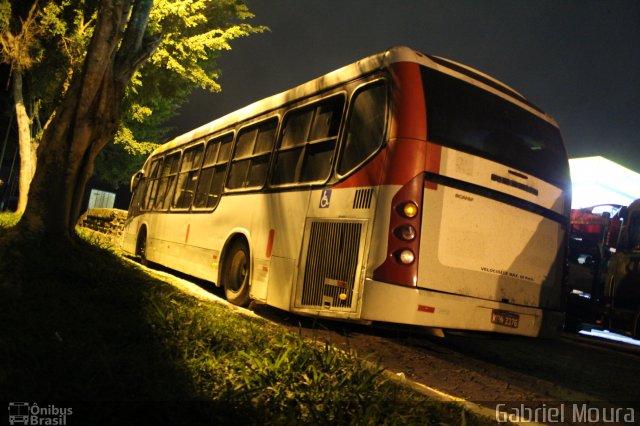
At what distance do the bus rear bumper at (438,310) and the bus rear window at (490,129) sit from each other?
1538 mm

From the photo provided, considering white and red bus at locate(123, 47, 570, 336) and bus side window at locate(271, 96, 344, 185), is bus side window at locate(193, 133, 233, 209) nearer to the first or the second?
white and red bus at locate(123, 47, 570, 336)

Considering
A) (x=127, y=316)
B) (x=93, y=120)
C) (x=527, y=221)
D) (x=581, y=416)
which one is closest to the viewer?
(x=581, y=416)

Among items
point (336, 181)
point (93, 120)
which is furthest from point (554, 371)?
point (93, 120)

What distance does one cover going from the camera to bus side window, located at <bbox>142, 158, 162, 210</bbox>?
1204 cm

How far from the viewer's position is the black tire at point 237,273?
273 inches

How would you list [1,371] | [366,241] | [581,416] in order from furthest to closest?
[366,241] → [581,416] → [1,371]

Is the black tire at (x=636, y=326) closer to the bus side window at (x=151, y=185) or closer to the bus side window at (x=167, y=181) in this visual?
the bus side window at (x=167, y=181)

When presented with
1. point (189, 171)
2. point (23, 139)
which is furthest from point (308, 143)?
point (23, 139)

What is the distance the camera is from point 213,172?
8.69 metres

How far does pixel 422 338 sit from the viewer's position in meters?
6.48

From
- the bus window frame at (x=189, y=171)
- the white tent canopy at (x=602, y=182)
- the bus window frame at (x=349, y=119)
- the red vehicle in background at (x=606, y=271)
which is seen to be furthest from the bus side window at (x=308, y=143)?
the white tent canopy at (x=602, y=182)

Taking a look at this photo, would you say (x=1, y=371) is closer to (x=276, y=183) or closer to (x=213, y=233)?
A: (x=276, y=183)

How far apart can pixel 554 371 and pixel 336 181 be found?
339 cm

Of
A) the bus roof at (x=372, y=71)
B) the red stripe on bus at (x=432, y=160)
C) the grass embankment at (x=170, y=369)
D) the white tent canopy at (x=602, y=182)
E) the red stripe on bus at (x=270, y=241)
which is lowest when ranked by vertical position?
the grass embankment at (x=170, y=369)
